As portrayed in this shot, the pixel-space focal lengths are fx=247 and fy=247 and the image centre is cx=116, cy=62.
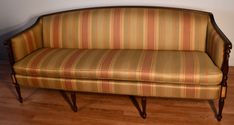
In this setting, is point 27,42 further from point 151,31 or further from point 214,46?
point 214,46

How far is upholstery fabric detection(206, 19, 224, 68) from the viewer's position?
1566 mm

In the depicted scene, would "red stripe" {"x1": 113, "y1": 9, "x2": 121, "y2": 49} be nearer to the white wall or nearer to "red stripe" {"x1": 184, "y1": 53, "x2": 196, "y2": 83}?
the white wall

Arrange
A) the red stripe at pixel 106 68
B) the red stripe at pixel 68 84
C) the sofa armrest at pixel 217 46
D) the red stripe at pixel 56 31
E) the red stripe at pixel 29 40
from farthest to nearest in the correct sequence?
the red stripe at pixel 56 31
the red stripe at pixel 29 40
the red stripe at pixel 68 84
the red stripe at pixel 106 68
the sofa armrest at pixel 217 46

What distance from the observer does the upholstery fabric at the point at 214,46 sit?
1.57 metres

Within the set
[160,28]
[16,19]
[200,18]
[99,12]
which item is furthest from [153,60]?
[16,19]

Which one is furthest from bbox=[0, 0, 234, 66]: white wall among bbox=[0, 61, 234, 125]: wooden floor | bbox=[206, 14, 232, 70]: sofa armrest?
bbox=[0, 61, 234, 125]: wooden floor

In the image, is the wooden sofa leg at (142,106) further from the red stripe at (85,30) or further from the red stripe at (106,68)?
the red stripe at (85,30)

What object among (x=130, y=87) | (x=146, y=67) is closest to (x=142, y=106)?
(x=130, y=87)

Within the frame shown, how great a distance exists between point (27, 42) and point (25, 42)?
1.1 inches

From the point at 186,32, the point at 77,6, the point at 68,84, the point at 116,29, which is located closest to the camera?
the point at 68,84

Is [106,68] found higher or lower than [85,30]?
lower

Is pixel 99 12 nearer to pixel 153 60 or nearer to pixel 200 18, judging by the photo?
pixel 153 60

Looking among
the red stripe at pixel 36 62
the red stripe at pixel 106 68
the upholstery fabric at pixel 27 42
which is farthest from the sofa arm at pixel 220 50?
the upholstery fabric at pixel 27 42

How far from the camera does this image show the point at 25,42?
6.57ft
